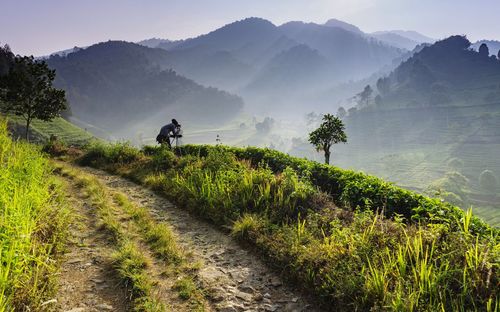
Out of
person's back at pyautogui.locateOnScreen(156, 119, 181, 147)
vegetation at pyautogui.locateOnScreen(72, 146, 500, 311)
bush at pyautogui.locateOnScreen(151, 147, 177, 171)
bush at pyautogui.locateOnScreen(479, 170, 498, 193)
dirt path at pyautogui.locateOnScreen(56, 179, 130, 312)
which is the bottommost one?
bush at pyautogui.locateOnScreen(479, 170, 498, 193)

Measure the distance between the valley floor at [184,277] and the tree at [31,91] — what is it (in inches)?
687

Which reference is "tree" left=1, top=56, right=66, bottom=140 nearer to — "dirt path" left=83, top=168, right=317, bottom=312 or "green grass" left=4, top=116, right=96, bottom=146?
"dirt path" left=83, top=168, right=317, bottom=312

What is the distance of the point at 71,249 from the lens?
18.7 feet

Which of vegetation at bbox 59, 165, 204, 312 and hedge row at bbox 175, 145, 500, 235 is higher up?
hedge row at bbox 175, 145, 500, 235

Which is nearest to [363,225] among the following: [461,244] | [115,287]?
[461,244]

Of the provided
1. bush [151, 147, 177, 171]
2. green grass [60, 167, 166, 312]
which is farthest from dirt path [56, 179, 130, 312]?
bush [151, 147, 177, 171]

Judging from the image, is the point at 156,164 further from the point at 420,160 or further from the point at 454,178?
the point at 420,160

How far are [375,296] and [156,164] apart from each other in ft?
37.3

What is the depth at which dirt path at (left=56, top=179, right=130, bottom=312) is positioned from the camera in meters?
4.35

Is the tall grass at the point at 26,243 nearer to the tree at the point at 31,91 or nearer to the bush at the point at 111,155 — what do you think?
the bush at the point at 111,155

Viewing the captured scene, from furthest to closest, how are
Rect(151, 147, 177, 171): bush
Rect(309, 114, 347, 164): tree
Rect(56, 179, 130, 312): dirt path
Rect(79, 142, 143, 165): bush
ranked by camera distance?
Rect(309, 114, 347, 164): tree
Rect(79, 142, 143, 165): bush
Rect(151, 147, 177, 171): bush
Rect(56, 179, 130, 312): dirt path

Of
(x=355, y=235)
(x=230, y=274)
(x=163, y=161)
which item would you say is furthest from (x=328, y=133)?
(x=230, y=274)

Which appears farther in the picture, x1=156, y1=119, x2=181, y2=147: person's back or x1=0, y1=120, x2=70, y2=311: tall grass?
x1=156, y1=119, x2=181, y2=147: person's back

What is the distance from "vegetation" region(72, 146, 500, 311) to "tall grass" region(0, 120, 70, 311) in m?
2.03
